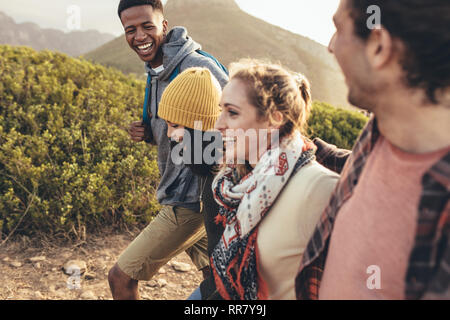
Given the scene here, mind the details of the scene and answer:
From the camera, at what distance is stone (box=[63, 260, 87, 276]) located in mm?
3479

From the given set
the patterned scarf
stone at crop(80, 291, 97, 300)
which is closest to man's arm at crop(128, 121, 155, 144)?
the patterned scarf

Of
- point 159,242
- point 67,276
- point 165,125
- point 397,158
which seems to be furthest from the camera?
point 67,276

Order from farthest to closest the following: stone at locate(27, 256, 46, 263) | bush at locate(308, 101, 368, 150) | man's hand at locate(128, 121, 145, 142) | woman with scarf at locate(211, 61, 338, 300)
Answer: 1. bush at locate(308, 101, 368, 150)
2. stone at locate(27, 256, 46, 263)
3. man's hand at locate(128, 121, 145, 142)
4. woman with scarf at locate(211, 61, 338, 300)

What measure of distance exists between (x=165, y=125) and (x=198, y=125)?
1.60ft

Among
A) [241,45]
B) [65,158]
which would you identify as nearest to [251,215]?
[65,158]

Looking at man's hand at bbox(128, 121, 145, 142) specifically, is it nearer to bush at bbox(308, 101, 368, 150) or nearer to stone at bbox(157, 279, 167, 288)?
stone at bbox(157, 279, 167, 288)

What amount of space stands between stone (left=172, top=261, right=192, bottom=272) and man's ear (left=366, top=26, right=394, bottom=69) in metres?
3.33

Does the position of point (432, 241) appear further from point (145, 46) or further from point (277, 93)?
point (145, 46)

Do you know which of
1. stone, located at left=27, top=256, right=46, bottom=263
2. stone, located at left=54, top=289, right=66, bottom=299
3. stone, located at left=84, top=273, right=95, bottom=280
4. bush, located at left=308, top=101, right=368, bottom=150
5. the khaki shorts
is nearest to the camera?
the khaki shorts

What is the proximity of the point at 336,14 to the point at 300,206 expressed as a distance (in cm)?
74

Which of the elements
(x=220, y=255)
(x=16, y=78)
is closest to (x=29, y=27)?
(x=16, y=78)

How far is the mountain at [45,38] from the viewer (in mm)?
57438

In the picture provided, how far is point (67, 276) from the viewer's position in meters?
3.44

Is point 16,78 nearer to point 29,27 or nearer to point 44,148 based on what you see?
point 44,148
